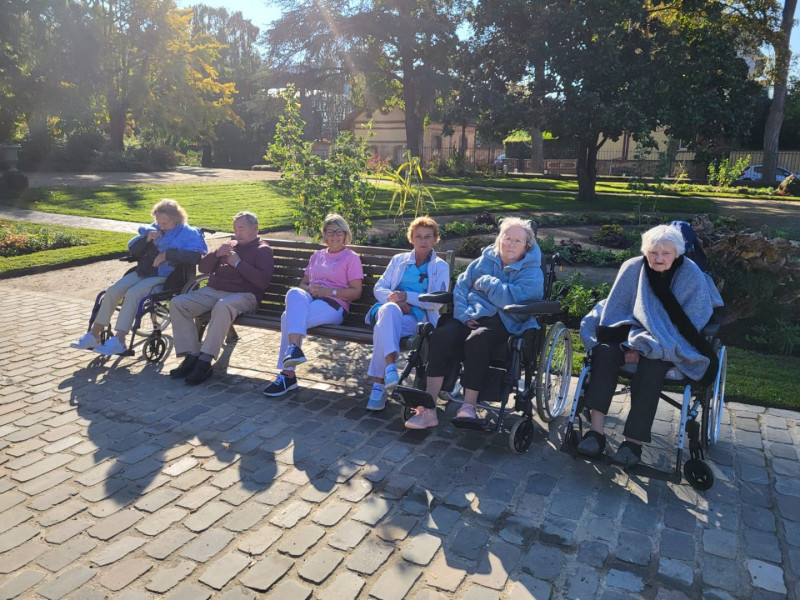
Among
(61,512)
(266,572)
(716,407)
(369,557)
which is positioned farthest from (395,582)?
(716,407)

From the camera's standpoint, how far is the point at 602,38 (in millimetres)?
17484

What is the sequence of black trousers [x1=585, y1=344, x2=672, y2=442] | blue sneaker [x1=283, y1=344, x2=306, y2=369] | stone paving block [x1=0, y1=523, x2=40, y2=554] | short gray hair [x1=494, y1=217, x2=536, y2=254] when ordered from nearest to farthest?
stone paving block [x1=0, y1=523, x2=40, y2=554] < black trousers [x1=585, y1=344, x2=672, y2=442] < short gray hair [x1=494, y1=217, x2=536, y2=254] < blue sneaker [x1=283, y1=344, x2=306, y2=369]

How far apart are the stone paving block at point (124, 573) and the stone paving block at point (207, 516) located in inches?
12.3

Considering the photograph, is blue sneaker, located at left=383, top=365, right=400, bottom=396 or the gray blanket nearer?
the gray blanket

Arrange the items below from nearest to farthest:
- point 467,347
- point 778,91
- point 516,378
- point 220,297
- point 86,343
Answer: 1. point 516,378
2. point 467,347
3. point 220,297
4. point 86,343
5. point 778,91

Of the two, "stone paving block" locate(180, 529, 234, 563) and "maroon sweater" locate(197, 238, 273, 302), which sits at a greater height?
"maroon sweater" locate(197, 238, 273, 302)

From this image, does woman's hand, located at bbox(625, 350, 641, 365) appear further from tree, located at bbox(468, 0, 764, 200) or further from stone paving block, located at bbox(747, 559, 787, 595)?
tree, located at bbox(468, 0, 764, 200)

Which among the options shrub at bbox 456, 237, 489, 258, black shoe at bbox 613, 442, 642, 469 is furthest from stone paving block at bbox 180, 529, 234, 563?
shrub at bbox 456, 237, 489, 258

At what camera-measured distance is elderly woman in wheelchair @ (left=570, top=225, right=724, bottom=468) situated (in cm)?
371

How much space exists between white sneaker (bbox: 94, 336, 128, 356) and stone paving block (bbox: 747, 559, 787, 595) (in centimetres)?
504

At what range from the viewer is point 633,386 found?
3785 mm

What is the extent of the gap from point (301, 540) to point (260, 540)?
0.66ft

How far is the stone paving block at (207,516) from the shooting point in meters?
3.22

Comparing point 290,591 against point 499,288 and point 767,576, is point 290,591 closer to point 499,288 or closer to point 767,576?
point 767,576
